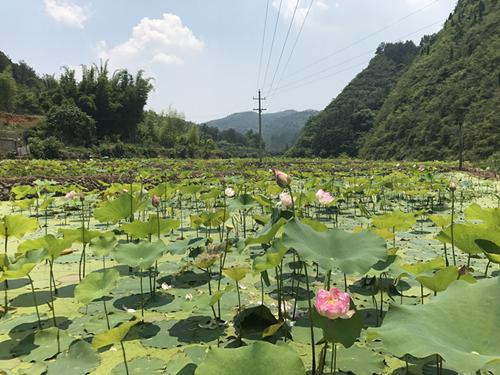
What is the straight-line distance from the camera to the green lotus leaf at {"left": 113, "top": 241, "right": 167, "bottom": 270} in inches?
67.6

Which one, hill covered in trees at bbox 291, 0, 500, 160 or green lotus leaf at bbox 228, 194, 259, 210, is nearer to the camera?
green lotus leaf at bbox 228, 194, 259, 210

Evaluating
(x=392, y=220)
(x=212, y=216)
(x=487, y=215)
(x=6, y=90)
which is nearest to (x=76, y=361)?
(x=212, y=216)

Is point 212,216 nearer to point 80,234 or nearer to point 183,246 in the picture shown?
point 183,246

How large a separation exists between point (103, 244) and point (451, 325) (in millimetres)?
1634

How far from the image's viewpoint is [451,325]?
0.88 meters

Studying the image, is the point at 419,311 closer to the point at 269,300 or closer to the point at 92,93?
the point at 269,300

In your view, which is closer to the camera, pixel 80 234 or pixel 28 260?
pixel 28 260

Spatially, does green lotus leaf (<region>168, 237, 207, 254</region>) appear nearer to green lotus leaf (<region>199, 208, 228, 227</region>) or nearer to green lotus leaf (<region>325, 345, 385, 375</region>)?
green lotus leaf (<region>199, 208, 228, 227</region>)

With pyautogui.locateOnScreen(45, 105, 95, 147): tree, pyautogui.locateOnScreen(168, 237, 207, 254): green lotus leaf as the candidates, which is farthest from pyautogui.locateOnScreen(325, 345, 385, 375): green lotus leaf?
pyautogui.locateOnScreen(45, 105, 95, 147): tree

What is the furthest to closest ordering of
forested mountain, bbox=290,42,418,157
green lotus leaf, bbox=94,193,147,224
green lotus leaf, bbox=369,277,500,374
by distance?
1. forested mountain, bbox=290,42,418,157
2. green lotus leaf, bbox=94,193,147,224
3. green lotus leaf, bbox=369,277,500,374

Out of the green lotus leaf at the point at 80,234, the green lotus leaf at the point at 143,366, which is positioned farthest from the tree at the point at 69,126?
the green lotus leaf at the point at 143,366

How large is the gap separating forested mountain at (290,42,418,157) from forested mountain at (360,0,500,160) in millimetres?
5564

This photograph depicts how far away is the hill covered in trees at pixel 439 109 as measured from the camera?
95.8ft

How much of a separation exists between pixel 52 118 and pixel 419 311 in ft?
79.5
